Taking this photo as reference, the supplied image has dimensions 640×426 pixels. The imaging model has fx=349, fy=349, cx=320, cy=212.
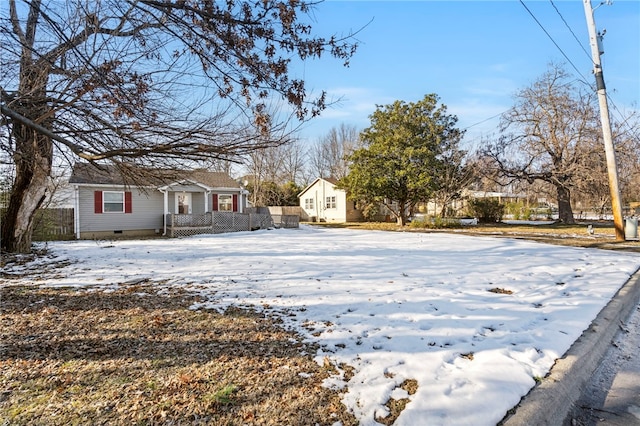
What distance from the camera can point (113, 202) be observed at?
54.4 feet

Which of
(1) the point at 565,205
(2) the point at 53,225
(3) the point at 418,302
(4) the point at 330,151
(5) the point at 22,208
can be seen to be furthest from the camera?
(4) the point at 330,151

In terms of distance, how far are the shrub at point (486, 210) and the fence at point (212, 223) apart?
15774mm

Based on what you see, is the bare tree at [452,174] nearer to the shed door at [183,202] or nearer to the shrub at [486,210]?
the shrub at [486,210]

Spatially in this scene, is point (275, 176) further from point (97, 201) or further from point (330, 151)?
point (97, 201)

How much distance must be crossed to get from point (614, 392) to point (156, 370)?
3703 millimetres

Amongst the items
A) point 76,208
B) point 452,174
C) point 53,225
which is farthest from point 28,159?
point 452,174

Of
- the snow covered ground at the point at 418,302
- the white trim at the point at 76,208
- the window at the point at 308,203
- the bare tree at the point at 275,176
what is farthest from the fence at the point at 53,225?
the window at the point at 308,203

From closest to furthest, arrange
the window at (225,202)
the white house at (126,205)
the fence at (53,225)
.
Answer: the fence at (53,225) < the white house at (126,205) < the window at (225,202)

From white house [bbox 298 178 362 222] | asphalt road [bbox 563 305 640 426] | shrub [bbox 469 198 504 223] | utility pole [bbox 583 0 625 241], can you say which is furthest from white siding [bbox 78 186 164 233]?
shrub [bbox 469 198 504 223]

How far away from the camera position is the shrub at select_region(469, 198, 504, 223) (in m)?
25.4

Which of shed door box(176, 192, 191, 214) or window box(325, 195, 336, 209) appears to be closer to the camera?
shed door box(176, 192, 191, 214)

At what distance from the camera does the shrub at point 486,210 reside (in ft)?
83.2

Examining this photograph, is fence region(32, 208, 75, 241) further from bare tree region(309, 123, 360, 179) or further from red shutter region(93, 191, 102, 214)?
bare tree region(309, 123, 360, 179)

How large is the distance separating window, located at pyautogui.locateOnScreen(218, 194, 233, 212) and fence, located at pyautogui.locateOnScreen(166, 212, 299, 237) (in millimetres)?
3204
